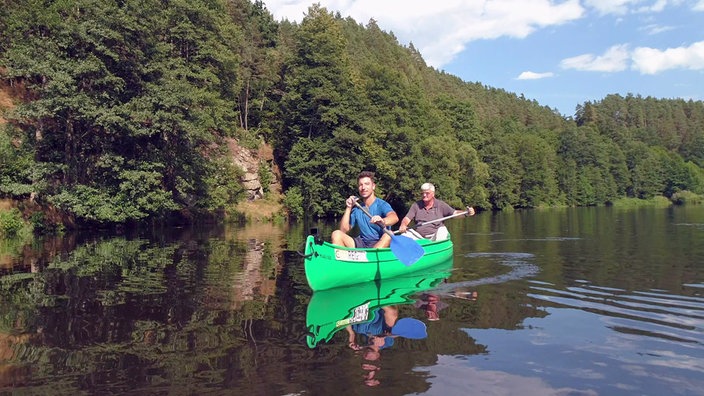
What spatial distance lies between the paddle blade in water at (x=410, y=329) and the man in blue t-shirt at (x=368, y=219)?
2891 millimetres

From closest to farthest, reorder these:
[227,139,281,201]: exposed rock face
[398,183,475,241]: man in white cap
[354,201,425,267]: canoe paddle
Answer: [354,201,425,267]: canoe paddle
[398,183,475,241]: man in white cap
[227,139,281,201]: exposed rock face

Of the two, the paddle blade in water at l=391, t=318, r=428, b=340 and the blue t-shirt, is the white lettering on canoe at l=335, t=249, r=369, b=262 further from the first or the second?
the paddle blade in water at l=391, t=318, r=428, b=340

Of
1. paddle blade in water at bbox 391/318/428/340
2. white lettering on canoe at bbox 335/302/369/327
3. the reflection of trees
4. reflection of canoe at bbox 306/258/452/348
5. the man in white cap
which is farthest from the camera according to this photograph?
the man in white cap

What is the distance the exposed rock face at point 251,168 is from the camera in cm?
3891

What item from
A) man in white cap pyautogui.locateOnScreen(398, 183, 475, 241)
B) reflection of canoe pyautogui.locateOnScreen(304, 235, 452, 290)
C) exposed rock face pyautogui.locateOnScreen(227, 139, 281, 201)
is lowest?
reflection of canoe pyautogui.locateOnScreen(304, 235, 452, 290)

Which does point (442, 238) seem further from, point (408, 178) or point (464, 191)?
point (464, 191)

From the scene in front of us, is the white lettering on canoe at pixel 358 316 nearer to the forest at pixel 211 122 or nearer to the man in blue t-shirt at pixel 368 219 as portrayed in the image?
the man in blue t-shirt at pixel 368 219

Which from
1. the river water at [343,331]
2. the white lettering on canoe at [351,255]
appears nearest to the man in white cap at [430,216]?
the river water at [343,331]

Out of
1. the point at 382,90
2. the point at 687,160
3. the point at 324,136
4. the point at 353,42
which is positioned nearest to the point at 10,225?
the point at 324,136

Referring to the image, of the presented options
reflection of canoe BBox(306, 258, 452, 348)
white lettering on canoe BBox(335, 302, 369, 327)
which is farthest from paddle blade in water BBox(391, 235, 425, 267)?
white lettering on canoe BBox(335, 302, 369, 327)

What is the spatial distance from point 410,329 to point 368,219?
157 inches

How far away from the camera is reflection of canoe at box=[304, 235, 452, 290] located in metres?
8.84

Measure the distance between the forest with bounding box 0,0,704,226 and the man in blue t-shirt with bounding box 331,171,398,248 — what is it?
17.1 m

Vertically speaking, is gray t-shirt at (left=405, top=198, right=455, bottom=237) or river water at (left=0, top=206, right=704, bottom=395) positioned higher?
gray t-shirt at (left=405, top=198, right=455, bottom=237)
